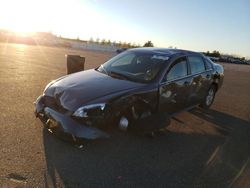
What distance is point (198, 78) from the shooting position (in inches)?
293

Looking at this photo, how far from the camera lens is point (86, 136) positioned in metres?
4.63

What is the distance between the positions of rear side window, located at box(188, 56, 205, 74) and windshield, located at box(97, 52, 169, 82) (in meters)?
0.95

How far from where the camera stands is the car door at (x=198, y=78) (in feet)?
23.6

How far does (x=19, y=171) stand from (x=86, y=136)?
108 centimetres

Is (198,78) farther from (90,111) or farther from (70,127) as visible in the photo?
(70,127)

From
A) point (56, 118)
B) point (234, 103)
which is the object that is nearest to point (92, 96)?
point (56, 118)

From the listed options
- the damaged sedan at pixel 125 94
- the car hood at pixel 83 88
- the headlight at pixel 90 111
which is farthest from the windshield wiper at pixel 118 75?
the headlight at pixel 90 111

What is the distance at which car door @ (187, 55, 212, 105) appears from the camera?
719 cm

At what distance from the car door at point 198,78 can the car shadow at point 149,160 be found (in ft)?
3.91

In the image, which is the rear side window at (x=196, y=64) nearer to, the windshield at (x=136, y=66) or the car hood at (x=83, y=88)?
the windshield at (x=136, y=66)

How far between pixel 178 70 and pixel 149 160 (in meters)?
2.46

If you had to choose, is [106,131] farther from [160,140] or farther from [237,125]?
[237,125]

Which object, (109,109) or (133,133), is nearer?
(109,109)

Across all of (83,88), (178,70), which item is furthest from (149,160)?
(178,70)
